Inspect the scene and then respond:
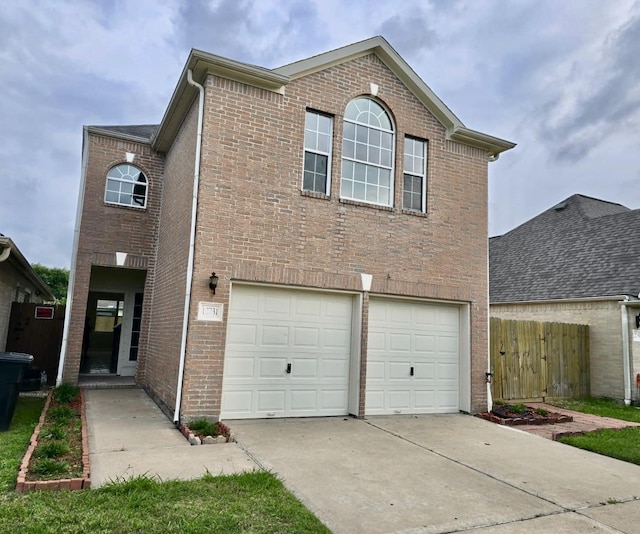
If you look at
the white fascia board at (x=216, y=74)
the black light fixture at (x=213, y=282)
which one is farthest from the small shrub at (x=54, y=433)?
the white fascia board at (x=216, y=74)

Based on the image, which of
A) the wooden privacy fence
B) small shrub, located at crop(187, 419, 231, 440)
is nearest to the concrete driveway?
small shrub, located at crop(187, 419, 231, 440)

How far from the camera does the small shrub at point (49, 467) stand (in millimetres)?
4430

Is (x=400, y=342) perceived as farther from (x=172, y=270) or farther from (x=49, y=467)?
(x=49, y=467)

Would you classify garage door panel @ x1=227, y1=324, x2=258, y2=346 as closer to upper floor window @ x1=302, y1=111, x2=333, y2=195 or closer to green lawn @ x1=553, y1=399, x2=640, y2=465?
upper floor window @ x1=302, y1=111, x2=333, y2=195

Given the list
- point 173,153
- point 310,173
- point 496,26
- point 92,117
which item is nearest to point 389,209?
point 310,173

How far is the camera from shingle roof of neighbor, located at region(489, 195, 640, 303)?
13.3 metres

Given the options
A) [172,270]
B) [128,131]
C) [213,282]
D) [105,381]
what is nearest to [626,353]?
[213,282]

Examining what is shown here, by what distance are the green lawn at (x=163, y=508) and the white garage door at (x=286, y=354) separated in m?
3.04

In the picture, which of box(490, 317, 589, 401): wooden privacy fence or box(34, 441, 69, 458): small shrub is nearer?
box(34, 441, 69, 458): small shrub

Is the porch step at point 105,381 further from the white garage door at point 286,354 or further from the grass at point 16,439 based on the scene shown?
the white garage door at point 286,354

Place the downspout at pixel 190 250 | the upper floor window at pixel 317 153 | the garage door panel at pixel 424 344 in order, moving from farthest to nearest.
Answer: the garage door panel at pixel 424 344 < the upper floor window at pixel 317 153 < the downspout at pixel 190 250

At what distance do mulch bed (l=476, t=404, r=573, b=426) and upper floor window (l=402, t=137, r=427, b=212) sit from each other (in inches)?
174

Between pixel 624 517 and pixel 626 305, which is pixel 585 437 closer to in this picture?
pixel 624 517

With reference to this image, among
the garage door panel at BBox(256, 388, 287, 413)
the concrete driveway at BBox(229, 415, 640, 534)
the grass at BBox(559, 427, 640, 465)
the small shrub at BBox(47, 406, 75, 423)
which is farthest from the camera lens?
A: the garage door panel at BBox(256, 388, 287, 413)
